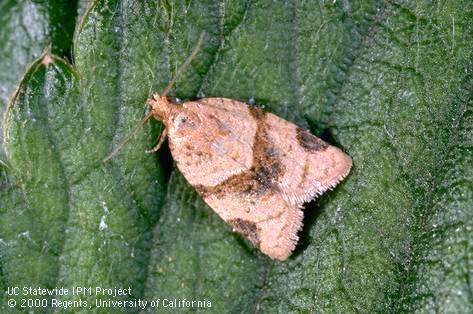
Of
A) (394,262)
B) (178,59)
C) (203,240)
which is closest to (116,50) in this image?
(178,59)

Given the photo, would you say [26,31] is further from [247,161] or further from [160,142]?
[247,161]

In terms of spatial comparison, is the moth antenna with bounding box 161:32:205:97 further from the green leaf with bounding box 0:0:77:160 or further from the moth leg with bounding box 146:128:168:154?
the green leaf with bounding box 0:0:77:160

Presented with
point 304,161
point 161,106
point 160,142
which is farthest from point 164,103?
point 304,161

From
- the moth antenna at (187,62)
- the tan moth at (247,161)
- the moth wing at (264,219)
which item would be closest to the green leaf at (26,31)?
the moth antenna at (187,62)

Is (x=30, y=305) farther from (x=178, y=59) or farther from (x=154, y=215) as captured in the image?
(x=178, y=59)

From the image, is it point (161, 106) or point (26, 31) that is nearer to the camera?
point (161, 106)

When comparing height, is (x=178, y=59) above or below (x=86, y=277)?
above

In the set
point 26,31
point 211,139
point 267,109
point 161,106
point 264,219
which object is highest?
point 26,31
